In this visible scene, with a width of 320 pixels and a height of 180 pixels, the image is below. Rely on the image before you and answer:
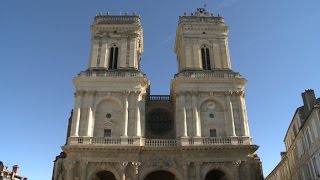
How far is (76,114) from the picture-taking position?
111 feet

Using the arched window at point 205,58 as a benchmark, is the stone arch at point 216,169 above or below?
below

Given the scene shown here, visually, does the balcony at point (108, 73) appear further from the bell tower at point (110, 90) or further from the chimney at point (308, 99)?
→ the chimney at point (308, 99)

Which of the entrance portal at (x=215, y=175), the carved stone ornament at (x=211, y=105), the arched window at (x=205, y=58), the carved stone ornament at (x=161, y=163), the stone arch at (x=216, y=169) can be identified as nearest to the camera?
the stone arch at (x=216, y=169)

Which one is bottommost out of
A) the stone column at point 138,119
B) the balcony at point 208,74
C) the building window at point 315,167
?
the building window at point 315,167

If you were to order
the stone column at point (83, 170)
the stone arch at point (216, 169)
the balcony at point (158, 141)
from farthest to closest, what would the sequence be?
1. the balcony at point (158, 141)
2. the stone arch at point (216, 169)
3. the stone column at point (83, 170)

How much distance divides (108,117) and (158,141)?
19.2 feet

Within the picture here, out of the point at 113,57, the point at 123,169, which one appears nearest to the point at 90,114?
the point at 123,169

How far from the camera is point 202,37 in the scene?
39.8 metres

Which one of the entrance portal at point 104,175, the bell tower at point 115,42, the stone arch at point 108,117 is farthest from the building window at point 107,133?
the bell tower at point 115,42

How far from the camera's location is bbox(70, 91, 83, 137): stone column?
3293 centimetres

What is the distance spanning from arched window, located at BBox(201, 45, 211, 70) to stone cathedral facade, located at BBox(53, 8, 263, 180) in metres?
0.12

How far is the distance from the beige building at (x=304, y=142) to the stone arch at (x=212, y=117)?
22.8 feet

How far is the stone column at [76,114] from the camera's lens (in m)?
32.9

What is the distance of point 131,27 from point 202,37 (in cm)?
851
